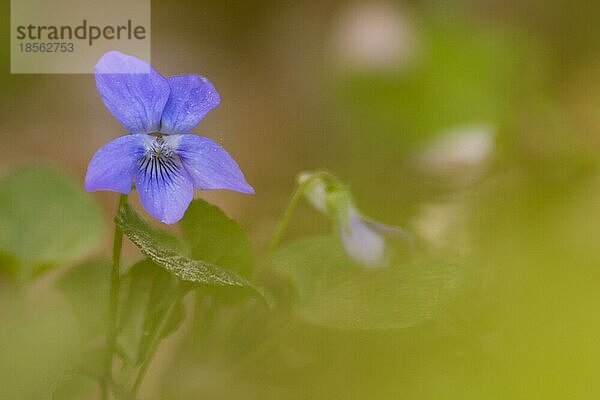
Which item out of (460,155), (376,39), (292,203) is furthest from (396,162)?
(292,203)

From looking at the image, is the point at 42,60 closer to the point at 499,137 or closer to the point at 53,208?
the point at 53,208

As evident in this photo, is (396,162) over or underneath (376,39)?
underneath

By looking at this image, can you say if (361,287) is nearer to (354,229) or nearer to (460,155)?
(354,229)

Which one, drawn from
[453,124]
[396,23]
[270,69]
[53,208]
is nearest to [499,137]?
[453,124]

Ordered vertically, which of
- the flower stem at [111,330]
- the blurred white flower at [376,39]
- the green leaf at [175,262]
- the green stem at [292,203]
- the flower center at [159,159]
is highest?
the blurred white flower at [376,39]

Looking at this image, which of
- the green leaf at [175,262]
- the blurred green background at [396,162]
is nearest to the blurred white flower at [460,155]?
the blurred green background at [396,162]

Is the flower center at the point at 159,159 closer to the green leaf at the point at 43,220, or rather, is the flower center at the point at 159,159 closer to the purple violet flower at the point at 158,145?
the purple violet flower at the point at 158,145

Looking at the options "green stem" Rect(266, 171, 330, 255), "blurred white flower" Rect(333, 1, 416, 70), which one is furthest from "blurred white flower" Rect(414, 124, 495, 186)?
"green stem" Rect(266, 171, 330, 255)
